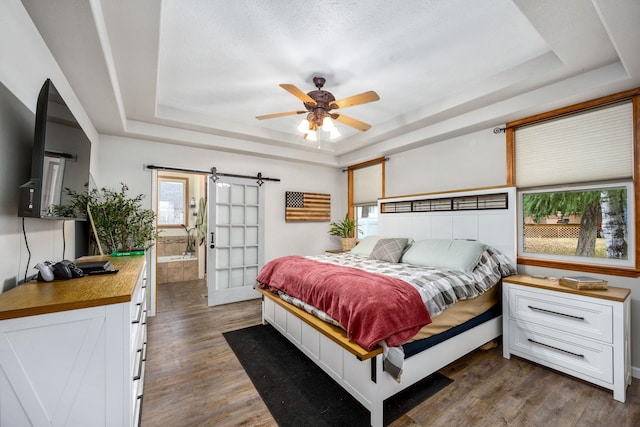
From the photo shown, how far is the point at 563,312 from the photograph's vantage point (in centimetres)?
227

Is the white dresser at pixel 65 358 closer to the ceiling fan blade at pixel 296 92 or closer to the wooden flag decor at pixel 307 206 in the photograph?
the ceiling fan blade at pixel 296 92

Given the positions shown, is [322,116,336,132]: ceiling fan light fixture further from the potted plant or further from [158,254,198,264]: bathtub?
[158,254,198,264]: bathtub

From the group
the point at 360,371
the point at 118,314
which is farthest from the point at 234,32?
the point at 360,371

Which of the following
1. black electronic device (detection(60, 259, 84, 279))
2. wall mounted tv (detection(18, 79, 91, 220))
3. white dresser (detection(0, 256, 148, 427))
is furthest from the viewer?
black electronic device (detection(60, 259, 84, 279))

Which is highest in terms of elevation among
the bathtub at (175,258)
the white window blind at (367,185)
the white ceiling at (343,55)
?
the white ceiling at (343,55)

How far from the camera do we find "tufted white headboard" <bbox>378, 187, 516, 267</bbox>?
9.84 feet

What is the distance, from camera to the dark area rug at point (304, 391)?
5.94 feet

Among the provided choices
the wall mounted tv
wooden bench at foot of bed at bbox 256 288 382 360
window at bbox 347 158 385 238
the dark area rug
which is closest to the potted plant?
window at bbox 347 158 385 238

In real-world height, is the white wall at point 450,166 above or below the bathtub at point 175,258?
above

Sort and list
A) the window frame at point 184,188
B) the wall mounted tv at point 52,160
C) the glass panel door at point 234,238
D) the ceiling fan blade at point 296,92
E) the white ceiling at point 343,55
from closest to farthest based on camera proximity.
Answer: the wall mounted tv at point 52,160 < the white ceiling at point 343,55 < the ceiling fan blade at point 296,92 < the glass panel door at point 234,238 < the window frame at point 184,188

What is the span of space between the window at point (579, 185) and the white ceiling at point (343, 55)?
0.23 meters

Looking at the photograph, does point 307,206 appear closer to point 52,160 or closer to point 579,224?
point 579,224

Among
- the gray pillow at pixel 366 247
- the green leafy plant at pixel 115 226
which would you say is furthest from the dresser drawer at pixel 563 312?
the green leafy plant at pixel 115 226

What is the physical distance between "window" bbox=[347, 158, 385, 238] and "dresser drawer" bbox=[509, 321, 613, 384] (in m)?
2.66
